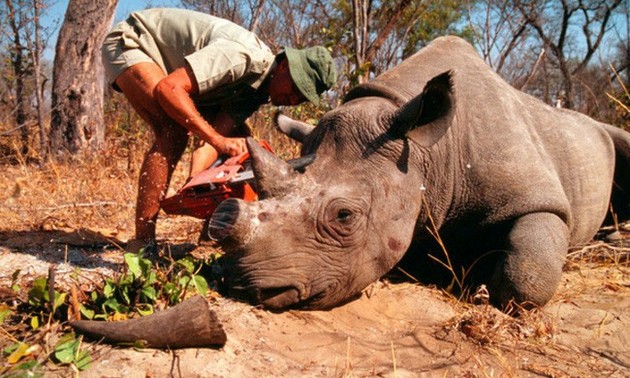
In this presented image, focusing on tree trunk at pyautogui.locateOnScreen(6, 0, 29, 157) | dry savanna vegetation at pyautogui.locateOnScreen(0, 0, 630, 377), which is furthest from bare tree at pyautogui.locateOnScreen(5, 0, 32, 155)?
dry savanna vegetation at pyautogui.locateOnScreen(0, 0, 630, 377)

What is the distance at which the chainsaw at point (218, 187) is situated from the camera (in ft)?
12.4

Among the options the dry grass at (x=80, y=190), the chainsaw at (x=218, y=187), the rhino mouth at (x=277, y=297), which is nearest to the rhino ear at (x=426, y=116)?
the chainsaw at (x=218, y=187)

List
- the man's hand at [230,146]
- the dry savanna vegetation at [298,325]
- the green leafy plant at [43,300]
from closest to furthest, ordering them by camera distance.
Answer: the dry savanna vegetation at [298,325]
the green leafy plant at [43,300]
the man's hand at [230,146]

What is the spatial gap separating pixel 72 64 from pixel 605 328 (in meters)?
8.28

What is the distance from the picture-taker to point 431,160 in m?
4.04

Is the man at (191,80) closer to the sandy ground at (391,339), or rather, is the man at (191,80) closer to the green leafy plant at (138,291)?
the sandy ground at (391,339)

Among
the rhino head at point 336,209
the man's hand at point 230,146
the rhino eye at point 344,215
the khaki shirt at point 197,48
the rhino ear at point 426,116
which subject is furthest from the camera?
the khaki shirt at point 197,48

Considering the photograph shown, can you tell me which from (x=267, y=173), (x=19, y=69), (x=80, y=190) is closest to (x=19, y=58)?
(x=19, y=69)

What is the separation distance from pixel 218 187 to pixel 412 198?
3.94 ft

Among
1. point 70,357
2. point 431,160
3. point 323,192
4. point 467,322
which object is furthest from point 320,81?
point 70,357

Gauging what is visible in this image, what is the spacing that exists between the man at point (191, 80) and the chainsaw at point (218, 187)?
36cm

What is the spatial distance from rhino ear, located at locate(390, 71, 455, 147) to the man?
111 cm

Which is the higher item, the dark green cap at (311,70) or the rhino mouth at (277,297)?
the dark green cap at (311,70)

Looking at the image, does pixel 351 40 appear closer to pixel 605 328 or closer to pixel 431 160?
pixel 431 160
